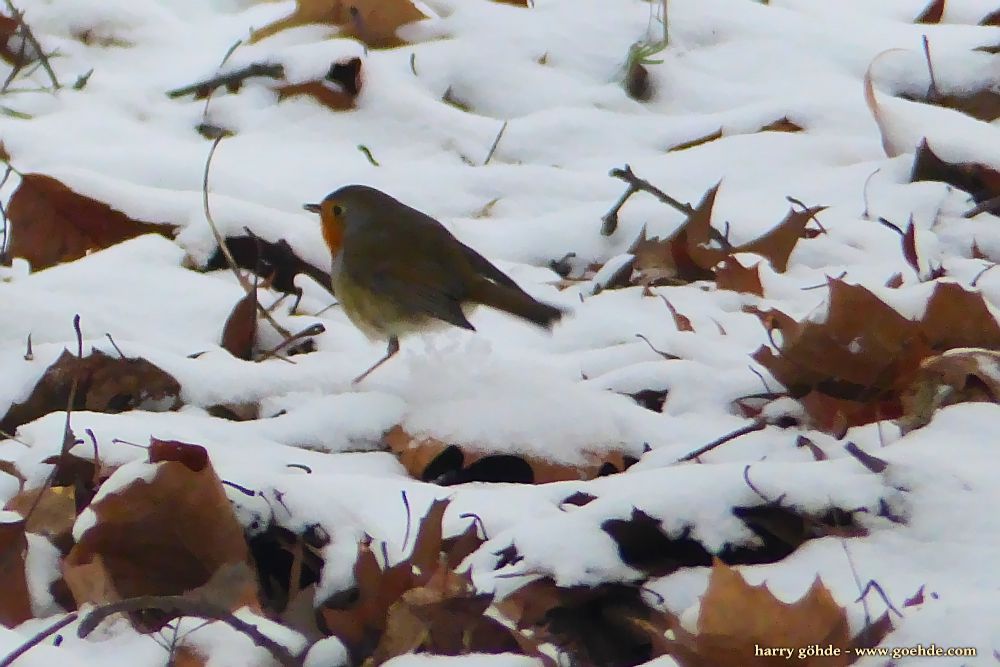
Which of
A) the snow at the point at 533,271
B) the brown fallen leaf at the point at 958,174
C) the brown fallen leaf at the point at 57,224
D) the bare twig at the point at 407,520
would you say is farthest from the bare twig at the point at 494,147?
the bare twig at the point at 407,520

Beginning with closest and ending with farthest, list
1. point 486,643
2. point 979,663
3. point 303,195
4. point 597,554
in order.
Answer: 1. point 979,663
2. point 486,643
3. point 597,554
4. point 303,195

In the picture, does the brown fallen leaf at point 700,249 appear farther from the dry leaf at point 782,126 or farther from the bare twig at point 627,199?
the dry leaf at point 782,126

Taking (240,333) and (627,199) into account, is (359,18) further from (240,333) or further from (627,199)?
(240,333)

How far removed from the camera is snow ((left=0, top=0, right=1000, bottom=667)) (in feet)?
5.02

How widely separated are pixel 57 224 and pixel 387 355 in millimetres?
1000

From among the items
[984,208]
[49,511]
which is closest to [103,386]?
[49,511]

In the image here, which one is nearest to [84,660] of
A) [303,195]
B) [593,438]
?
[593,438]

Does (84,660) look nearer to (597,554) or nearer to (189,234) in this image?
(597,554)

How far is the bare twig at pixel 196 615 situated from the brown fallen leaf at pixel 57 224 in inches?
64.3

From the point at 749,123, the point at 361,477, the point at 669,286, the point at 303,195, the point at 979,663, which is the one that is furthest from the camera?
the point at 749,123

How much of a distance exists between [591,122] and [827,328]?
1994mm

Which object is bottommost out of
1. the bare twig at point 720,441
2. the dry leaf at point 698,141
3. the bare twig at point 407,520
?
the dry leaf at point 698,141

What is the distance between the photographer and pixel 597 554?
4.92 feet

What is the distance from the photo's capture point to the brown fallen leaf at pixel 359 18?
4.09 meters
